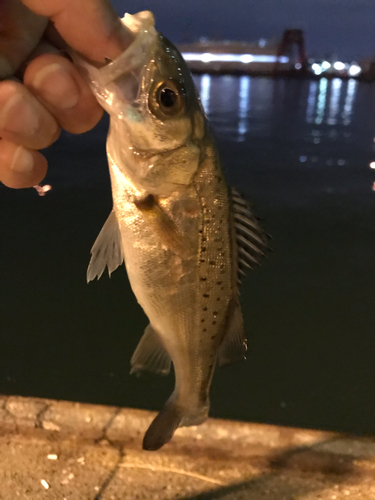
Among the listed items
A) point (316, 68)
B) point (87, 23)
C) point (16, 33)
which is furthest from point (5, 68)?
point (316, 68)

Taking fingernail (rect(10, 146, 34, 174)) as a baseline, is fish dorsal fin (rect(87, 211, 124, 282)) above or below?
below

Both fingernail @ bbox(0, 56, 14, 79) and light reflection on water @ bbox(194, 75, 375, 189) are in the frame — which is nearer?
fingernail @ bbox(0, 56, 14, 79)

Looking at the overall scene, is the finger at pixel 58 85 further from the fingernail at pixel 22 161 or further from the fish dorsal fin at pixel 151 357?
the fish dorsal fin at pixel 151 357

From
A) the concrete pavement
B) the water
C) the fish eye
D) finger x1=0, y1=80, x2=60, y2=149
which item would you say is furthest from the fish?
the water

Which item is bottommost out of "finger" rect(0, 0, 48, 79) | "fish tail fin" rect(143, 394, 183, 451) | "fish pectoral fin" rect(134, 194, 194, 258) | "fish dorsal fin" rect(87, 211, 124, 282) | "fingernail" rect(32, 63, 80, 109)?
"fish tail fin" rect(143, 394, 183, 451)

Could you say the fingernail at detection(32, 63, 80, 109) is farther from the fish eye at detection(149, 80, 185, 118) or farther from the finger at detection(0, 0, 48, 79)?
the fish eye at detection(149, 80, 185, 118)

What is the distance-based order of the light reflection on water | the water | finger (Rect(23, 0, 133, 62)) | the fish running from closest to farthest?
finger (Rect(23, 0, 133, 62)), the fish, the water, the light reflection on water

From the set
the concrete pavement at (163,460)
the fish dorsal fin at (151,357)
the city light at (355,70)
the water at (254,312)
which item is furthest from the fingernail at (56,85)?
the city light at (355,70)
